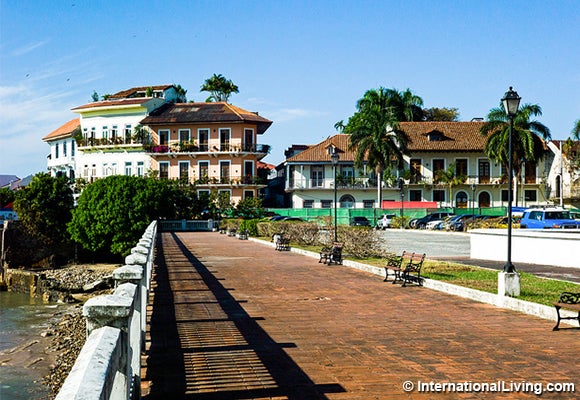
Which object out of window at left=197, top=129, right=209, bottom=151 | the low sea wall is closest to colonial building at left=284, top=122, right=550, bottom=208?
window at left=197, top=129, right=209, bottom=151

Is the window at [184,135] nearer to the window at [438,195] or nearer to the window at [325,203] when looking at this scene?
the window at [325,203]

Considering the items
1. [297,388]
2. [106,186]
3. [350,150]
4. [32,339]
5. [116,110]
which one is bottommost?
[32,339]

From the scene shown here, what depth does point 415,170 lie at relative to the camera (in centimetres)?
6956

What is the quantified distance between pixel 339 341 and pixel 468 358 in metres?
1.89

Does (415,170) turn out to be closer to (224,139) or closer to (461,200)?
(461,200)

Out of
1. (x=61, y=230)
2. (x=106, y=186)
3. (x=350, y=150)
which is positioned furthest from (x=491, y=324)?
(x=350, y=150)

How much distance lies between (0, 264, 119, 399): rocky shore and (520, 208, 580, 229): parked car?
24.0m

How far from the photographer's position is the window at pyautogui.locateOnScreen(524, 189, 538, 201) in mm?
68750

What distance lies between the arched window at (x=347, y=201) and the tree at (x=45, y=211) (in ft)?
92.0

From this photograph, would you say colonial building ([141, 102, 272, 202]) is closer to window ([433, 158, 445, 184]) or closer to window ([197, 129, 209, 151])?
window ([197, 129, 209, 151])

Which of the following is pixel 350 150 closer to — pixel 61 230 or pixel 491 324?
pixel 61 230

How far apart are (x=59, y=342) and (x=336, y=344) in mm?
15653

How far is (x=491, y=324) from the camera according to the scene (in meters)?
10.9

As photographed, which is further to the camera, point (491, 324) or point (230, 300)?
point (230, 300)
